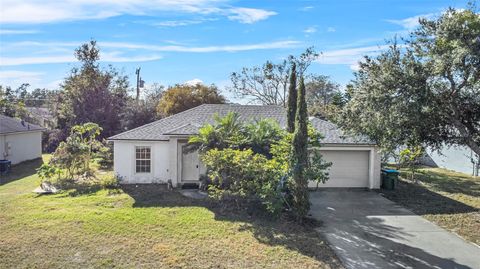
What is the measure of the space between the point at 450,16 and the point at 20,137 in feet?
90.5

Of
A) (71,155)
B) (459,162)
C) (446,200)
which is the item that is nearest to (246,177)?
(446,200)

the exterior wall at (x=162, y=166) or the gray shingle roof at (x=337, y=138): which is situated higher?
the gray shingle roof at (x=337, y=138)

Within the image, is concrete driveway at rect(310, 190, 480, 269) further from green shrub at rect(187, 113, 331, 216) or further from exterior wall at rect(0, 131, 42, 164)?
exterior wall at rect(0, 131, 42, 164)

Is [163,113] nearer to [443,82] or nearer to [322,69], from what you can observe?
[322,69]

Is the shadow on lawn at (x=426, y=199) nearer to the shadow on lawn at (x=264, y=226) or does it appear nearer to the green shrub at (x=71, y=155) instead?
the shadow on lawn at (x=264, y=226)

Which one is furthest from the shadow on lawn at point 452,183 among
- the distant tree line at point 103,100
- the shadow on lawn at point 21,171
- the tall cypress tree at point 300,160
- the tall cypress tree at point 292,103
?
the shadow on lawn at point 21,171

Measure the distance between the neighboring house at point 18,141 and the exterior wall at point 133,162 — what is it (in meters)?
11.5

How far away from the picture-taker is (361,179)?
55.8 feet

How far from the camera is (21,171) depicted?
22.2 m

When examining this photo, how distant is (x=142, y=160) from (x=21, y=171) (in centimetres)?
1034

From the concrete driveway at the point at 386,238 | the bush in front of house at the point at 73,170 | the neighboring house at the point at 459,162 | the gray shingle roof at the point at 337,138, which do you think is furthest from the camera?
the neighboring house at the point at 459,162

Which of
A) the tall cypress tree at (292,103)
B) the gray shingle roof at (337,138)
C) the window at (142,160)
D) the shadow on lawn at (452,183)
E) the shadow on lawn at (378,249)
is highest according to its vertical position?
the tall cypress tree at (292,103)

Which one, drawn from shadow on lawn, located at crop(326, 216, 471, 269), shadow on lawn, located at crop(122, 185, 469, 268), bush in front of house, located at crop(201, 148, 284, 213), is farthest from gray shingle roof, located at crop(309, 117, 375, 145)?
bush in front of house, located at crop(201, 148, 284, 213)

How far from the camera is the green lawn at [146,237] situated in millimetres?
8344
